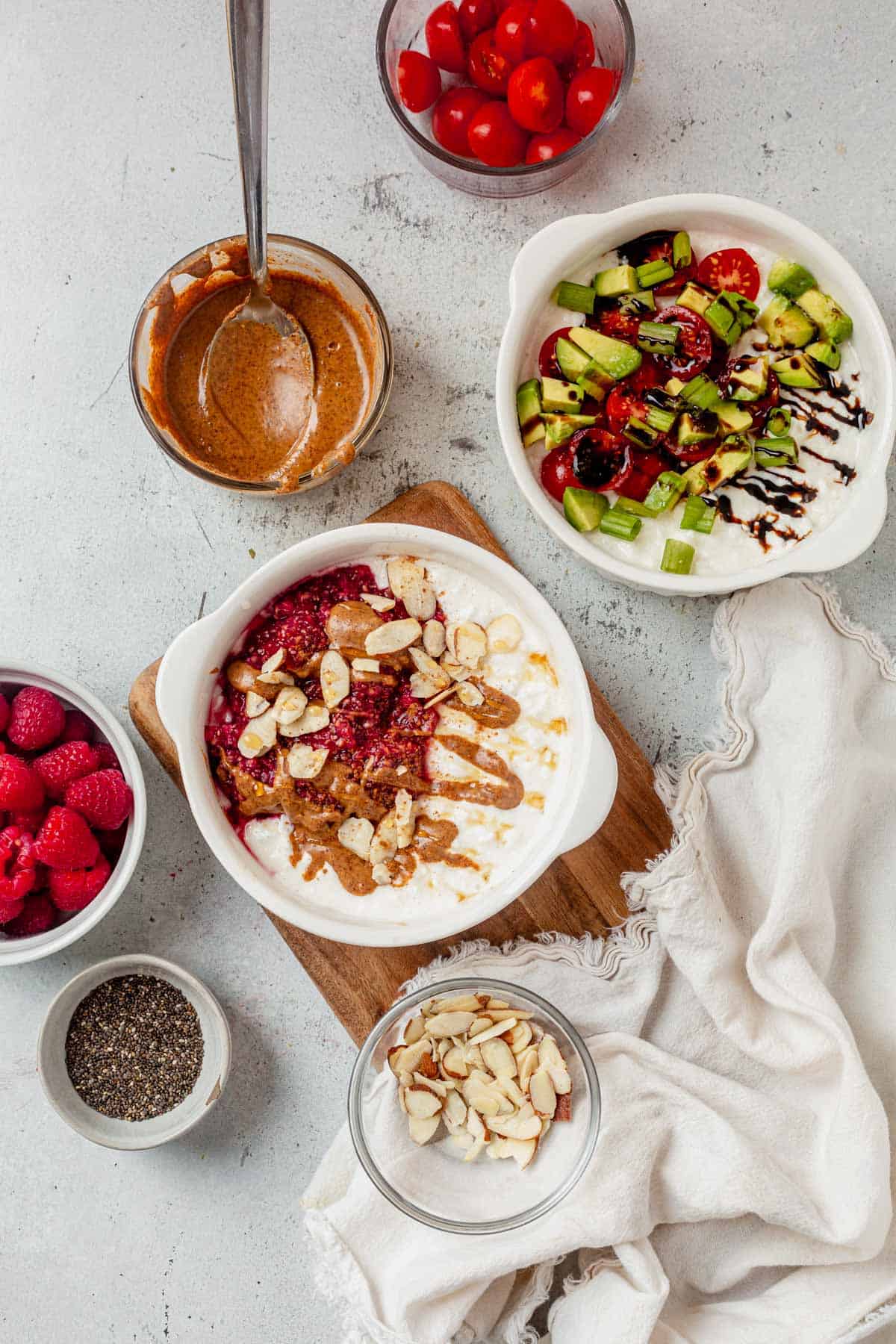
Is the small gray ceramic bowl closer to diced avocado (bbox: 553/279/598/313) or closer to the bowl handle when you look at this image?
the bowl handle

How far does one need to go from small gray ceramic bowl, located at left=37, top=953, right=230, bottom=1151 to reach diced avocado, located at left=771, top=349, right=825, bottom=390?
139cm

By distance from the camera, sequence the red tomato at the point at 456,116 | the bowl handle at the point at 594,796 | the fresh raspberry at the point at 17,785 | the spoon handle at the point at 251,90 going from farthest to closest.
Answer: the red tomato at the point at 456,116 < the fresh raspberry at the point at 17,785 < the bowl handle at the point at 594,796 < the spoon handle at the point at 251,90

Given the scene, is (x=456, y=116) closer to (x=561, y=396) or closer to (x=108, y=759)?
(x=561, y=396)

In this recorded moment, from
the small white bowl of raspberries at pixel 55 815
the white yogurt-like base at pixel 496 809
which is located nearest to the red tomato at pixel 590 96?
the white yogurt-like base at pixel 496 809

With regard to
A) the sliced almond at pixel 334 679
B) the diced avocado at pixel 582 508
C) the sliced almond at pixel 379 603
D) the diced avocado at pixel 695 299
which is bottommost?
the sliced almond at pixel 334 679

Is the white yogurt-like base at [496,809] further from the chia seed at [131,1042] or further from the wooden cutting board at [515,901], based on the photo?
the chia seed at [131,1042]

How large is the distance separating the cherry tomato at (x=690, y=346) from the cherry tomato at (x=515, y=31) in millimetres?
498

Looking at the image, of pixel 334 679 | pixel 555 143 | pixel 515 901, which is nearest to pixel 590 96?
pixel 555 143

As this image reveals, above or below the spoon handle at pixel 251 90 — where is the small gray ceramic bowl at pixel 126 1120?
below

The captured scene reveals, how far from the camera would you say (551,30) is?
1.72 m

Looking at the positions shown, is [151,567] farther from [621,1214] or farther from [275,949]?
[621,1214]

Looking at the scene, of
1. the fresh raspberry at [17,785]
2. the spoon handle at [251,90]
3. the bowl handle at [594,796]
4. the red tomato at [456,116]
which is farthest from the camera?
the red tomato at [456,116]

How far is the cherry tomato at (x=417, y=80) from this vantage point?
1760 mm

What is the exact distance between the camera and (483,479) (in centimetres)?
186
